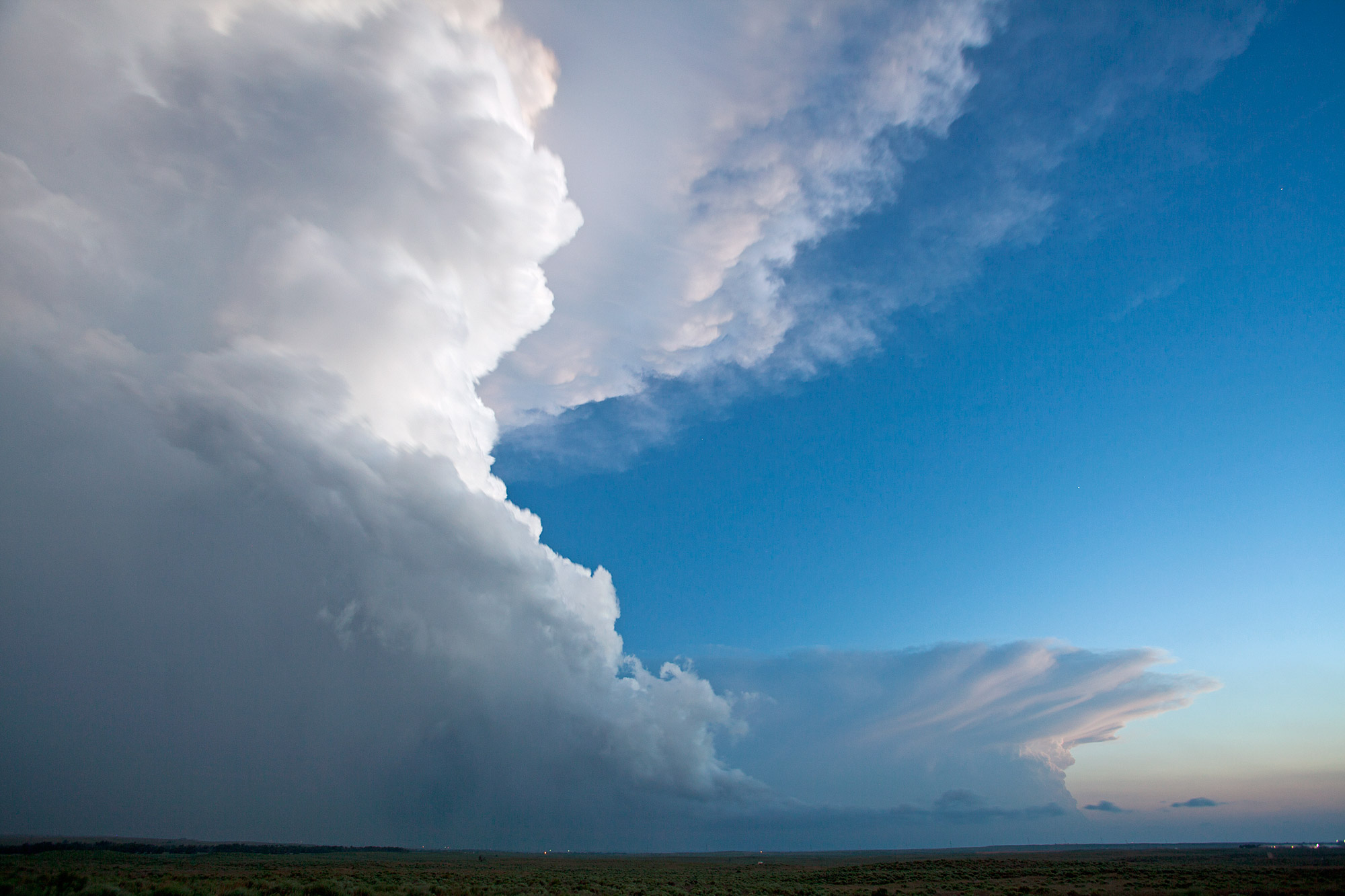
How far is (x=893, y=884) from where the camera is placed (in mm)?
76188

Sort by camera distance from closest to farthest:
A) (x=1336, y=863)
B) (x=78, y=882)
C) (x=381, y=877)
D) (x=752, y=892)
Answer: (x=78, y=882)
(x=752, y=892)
(x=381, y=877)
(x=1336, y=863)

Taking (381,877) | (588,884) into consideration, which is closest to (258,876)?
(381,877)

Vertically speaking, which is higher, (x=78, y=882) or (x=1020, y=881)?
(x=78, y=882)

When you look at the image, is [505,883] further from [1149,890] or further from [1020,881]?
[1149,890]

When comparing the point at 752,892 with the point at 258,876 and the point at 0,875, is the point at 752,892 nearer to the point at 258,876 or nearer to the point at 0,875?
the point at 258,876

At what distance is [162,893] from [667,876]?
68015mm

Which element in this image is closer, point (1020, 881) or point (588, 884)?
point (588, 884)

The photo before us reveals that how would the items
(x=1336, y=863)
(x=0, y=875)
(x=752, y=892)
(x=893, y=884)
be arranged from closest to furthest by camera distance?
(x=0, y=875) → (x=752, y=892) → (x=893, y=884) → (x=1336, y=863)

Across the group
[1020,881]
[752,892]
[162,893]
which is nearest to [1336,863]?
[1020,881]

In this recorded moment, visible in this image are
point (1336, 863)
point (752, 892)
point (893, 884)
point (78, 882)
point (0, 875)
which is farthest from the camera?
point (1336, 863)

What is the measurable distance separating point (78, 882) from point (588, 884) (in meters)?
46.1

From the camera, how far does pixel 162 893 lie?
45688mm

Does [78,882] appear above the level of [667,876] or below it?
above

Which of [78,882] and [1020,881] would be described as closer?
[78,882]
